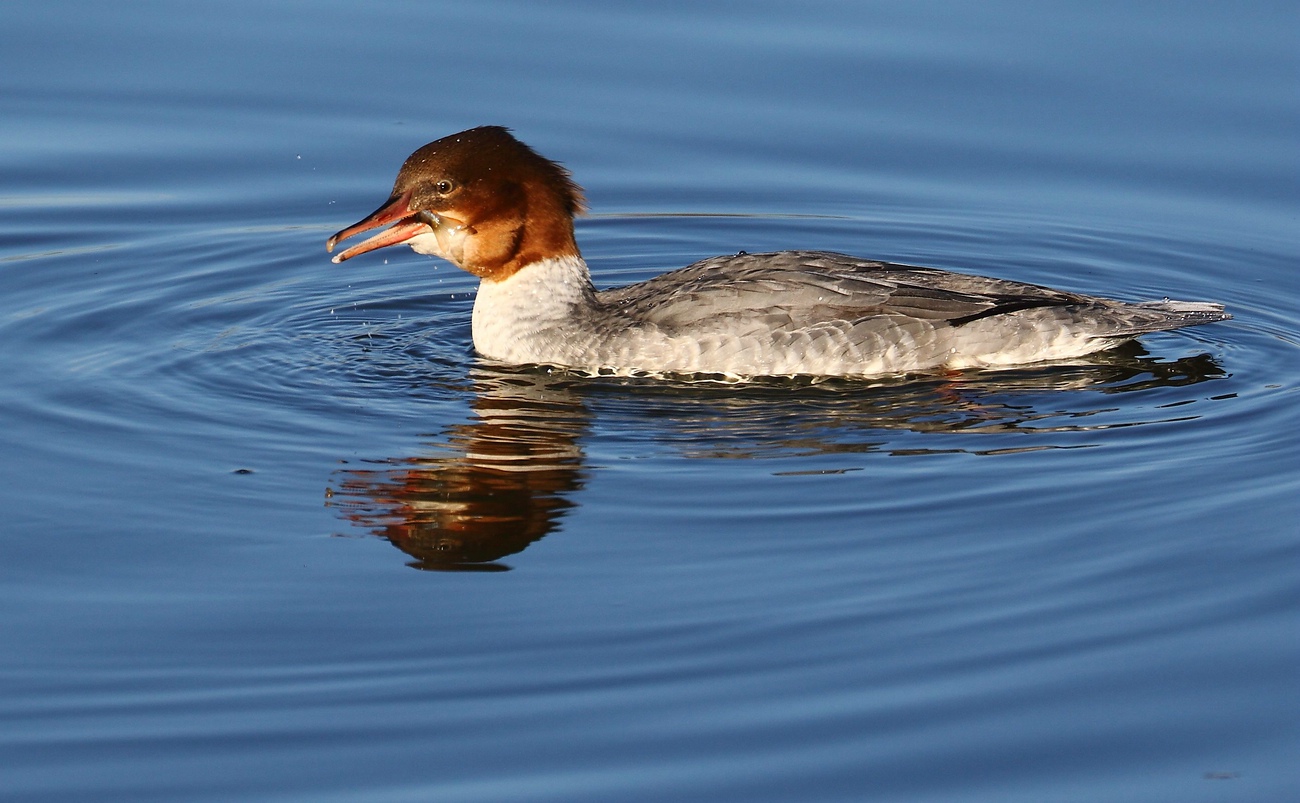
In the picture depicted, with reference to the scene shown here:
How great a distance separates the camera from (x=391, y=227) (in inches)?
460

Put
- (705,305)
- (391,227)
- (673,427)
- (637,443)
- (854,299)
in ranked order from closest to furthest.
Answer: (637,443) → (673,427) → (705,305) → (854,299) → (391,227)

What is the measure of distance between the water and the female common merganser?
9.9 inches

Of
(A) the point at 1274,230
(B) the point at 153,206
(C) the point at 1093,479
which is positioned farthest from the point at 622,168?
(C) the point at 1093,479

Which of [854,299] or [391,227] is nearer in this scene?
[854,299]

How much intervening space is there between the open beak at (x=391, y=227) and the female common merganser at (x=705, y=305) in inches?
0.4

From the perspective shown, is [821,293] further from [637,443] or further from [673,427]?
[637,443]

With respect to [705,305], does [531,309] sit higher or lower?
lower

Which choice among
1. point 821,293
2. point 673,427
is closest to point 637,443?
point 673,427

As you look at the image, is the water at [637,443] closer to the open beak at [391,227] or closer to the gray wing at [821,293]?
the gray wing at [821,293]

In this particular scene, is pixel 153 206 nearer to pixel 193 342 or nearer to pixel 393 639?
pixel 193 342

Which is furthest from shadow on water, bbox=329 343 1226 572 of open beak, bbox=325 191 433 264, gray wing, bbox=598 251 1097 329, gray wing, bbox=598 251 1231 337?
open beak, bbox=325 191 433 264

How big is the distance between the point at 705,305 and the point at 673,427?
1.20 m

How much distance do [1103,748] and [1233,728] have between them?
0.56 metres

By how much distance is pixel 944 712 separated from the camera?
23.1 ft
